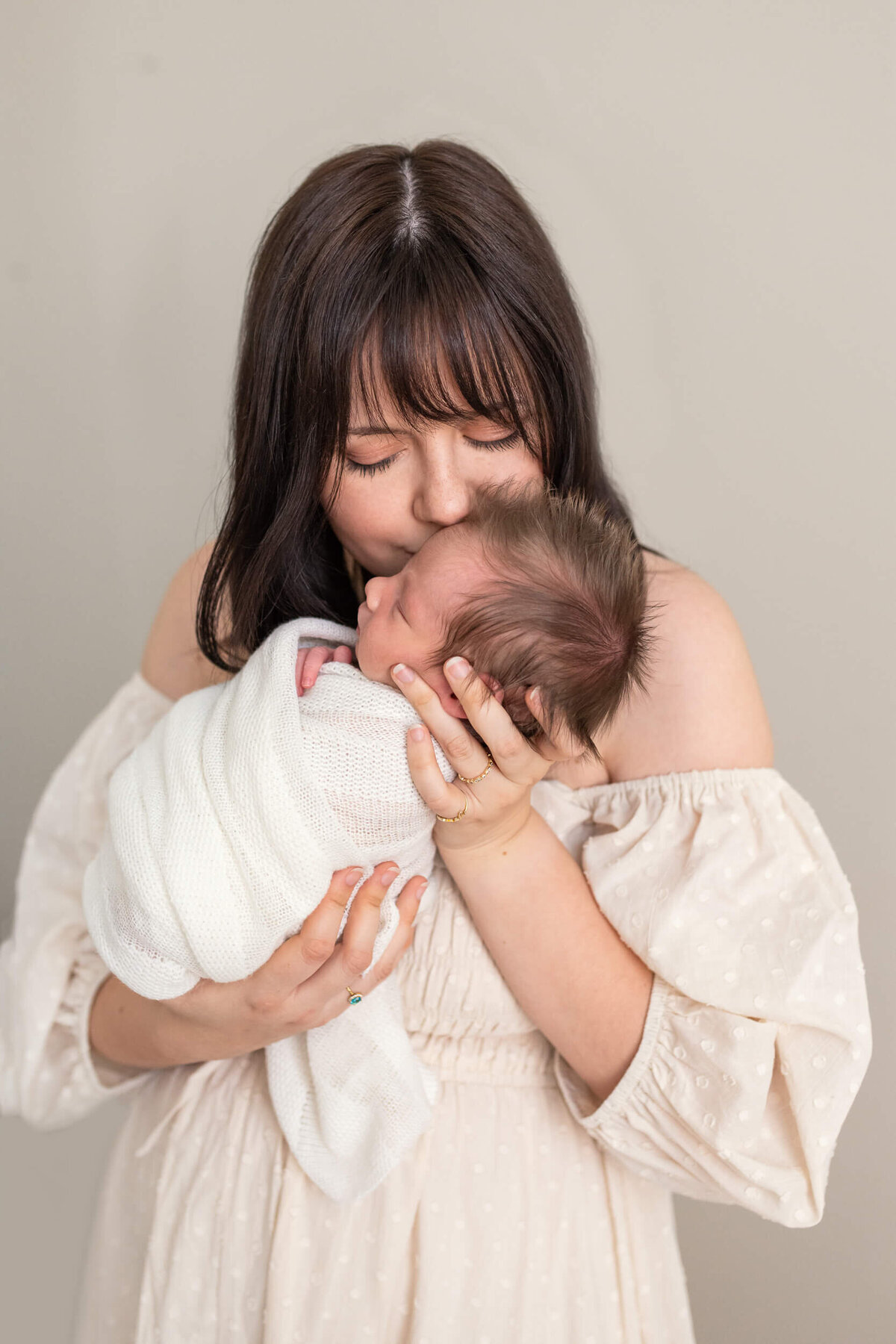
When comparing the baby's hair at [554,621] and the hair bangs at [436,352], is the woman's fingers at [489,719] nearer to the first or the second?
the baby's hair at [554,621]

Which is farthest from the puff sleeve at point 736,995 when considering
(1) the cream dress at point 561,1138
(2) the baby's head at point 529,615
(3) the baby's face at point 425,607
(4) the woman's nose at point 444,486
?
(4) the woman's nose at point 444,486

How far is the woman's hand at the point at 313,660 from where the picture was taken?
105cm

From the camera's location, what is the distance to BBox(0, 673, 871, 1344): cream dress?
982mm

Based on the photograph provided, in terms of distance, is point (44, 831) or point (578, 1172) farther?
point (44, 831)

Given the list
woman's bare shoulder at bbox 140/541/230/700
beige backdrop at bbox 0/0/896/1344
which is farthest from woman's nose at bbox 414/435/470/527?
beige backdrop at bbox 0/0/896/1344

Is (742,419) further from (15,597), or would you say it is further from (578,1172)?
(15,597)

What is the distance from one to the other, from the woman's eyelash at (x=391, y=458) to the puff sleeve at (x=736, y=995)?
0.42 m

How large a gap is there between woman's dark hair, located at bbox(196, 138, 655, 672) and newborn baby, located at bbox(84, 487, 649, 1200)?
0.13 meters

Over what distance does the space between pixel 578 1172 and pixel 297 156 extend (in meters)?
1.74

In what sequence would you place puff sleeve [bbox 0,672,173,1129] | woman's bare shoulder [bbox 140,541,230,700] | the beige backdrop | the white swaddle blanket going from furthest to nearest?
the beige backdrop → woman's bare shoulder [bbox 140,541,230,700] → puff sleeve [bbox 0,672,173,1129] → the white swaddle blanket

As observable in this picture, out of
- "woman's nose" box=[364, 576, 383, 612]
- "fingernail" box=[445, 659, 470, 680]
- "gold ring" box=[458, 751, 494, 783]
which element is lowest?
"gold ring" box=[458, 751, 494, 783]

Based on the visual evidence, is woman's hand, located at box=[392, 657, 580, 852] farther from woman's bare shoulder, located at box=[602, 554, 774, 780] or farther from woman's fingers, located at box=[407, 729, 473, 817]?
woman's bare shoulder, located at box=[602, 554, 774, 780]

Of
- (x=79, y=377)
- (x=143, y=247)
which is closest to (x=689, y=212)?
(x=143, y=247)

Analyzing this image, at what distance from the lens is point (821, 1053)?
0.98m
